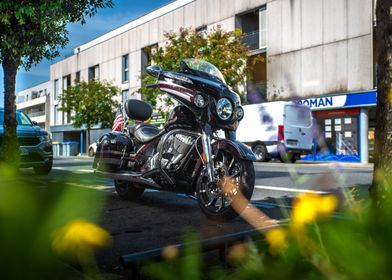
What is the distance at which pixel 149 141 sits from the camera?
5270mm

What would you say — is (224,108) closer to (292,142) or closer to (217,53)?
(292,142)

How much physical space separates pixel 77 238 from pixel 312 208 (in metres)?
0.28

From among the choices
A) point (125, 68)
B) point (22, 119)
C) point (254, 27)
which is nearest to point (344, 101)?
point (254, 27)

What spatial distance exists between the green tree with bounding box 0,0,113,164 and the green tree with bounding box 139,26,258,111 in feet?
48.3

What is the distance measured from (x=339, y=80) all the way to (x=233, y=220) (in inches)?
781

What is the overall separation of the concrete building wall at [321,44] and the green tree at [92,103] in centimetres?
1708

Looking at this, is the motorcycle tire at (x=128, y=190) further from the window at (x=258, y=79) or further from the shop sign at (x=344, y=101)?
the window at (x=258, y=79)

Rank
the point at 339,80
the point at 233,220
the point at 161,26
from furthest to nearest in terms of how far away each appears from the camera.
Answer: the point at 161,26 < the point at 339,80 < the point at 233,220

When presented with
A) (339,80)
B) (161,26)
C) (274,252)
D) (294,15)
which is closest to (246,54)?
(294,15)

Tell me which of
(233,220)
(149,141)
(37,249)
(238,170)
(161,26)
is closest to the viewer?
(37,249)

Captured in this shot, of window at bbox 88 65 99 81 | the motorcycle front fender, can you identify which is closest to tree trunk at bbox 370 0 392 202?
the motorcycle front fender

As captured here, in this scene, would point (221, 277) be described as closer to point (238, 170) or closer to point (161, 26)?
point (238, 170)

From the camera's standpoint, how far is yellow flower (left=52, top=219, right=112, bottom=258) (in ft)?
1.74

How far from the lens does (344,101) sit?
867 inches
